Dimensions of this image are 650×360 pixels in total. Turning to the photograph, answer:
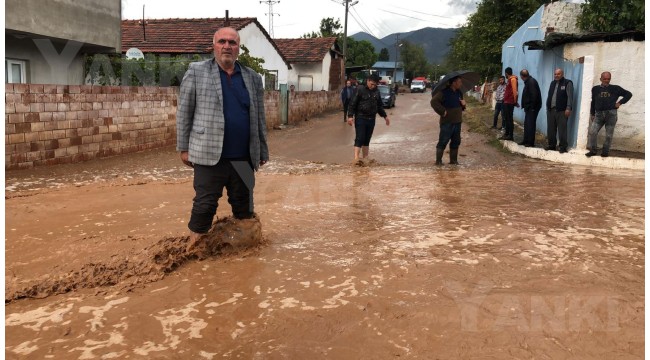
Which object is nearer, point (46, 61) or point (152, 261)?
point (152, 261)

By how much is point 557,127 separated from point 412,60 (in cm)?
7909

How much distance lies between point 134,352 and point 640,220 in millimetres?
5037

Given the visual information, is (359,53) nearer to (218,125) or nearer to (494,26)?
(494,26)

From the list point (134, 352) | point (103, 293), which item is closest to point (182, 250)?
point (103, 293)

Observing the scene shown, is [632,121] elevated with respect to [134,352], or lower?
elevated

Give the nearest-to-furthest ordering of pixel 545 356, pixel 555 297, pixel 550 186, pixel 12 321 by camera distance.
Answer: pixel 545 356, pixel 12 321, pixel 555 297, pixel 550 186

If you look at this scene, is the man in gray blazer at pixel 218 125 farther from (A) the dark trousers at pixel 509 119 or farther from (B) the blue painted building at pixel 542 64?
(A) the dark trousers at pixel 509 119

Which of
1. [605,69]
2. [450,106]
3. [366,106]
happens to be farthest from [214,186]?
[605,69]

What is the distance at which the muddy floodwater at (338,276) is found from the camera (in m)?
2.98

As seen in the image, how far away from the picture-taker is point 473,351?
2.87 m

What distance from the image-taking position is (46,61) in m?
13.6

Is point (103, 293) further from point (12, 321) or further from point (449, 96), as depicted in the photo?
point (449, 96)

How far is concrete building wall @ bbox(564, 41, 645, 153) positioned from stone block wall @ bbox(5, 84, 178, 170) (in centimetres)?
867

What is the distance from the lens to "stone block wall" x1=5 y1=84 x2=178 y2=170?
8641 mm
